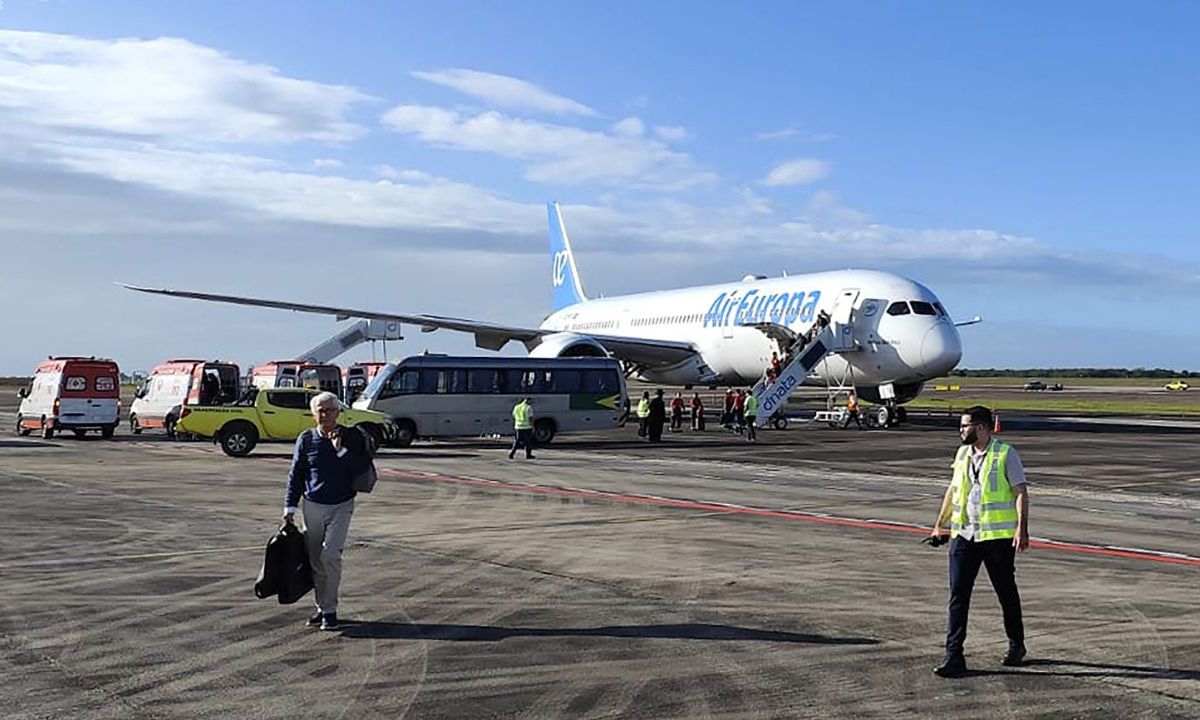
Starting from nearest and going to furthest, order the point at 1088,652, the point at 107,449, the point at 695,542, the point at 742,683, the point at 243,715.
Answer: the point at 243,715
the point at 742,683
the point at 1088,652
the point at 695,542
the point at 107,449

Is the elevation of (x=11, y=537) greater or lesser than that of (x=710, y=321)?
lesser

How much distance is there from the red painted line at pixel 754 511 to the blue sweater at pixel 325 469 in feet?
25.9

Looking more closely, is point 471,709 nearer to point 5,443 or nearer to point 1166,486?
point 1166,486

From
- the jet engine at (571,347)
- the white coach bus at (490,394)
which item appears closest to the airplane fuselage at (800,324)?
the jet engine at (571,347)

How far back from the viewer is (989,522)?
27.5ft

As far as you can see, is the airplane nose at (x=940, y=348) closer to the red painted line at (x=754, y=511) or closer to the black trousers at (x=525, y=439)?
the black trousers at (x=525, y=439)

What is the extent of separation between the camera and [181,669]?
8250 mm

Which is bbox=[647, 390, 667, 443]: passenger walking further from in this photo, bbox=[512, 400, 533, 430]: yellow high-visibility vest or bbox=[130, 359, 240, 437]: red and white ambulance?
bbox=[130, 359, 240, 437]: red and white ambulance

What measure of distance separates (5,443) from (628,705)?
32.1m

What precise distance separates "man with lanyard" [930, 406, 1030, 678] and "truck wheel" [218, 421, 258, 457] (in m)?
24.0

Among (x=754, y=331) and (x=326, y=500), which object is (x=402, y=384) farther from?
(x=326, y=500)

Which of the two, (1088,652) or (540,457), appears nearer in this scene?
(1088,652)

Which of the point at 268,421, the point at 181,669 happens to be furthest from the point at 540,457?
the point at 181,669

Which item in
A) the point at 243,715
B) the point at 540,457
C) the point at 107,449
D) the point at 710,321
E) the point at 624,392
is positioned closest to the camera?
the point at 243,715
